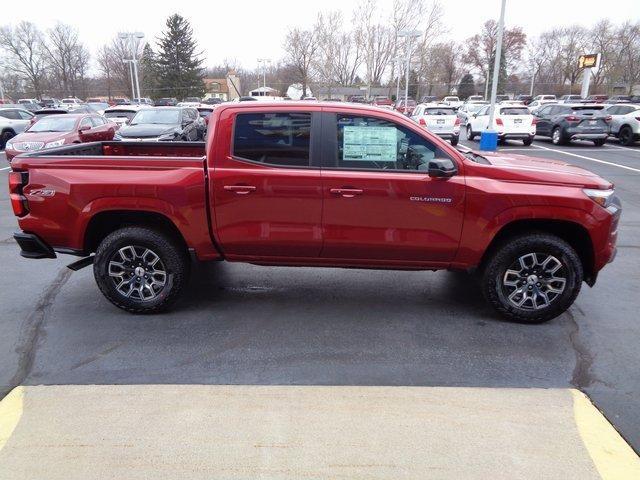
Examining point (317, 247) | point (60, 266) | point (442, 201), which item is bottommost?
point (60, 266)

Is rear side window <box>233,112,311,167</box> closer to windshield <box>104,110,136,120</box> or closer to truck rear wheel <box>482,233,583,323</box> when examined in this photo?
truck rear wheel <box>482,233,583,323</box>

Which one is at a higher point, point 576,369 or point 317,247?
point 317,247

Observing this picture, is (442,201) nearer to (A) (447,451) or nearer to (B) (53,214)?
(A) (447,451)

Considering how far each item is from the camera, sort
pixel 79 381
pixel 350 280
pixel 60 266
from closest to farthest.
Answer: pixel 79 381, pixel 350 280, pixel 60 266

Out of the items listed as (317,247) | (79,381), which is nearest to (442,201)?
(317,247)

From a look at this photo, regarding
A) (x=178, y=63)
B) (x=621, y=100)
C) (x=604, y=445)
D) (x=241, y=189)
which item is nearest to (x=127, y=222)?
(x=241, y=189)

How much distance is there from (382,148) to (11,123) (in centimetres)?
2138

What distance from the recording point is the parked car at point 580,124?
62.3ft

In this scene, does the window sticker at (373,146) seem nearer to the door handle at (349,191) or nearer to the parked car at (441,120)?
the door handle at (349,191)

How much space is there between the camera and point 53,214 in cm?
434

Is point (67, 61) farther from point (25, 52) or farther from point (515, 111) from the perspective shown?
point (515, 111)

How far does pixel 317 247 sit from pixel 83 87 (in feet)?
263

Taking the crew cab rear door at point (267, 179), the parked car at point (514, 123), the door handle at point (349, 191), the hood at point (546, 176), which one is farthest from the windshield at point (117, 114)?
the hood at point (546, 176)

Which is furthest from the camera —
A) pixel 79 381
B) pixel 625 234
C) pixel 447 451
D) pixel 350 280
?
pixel 625 234
